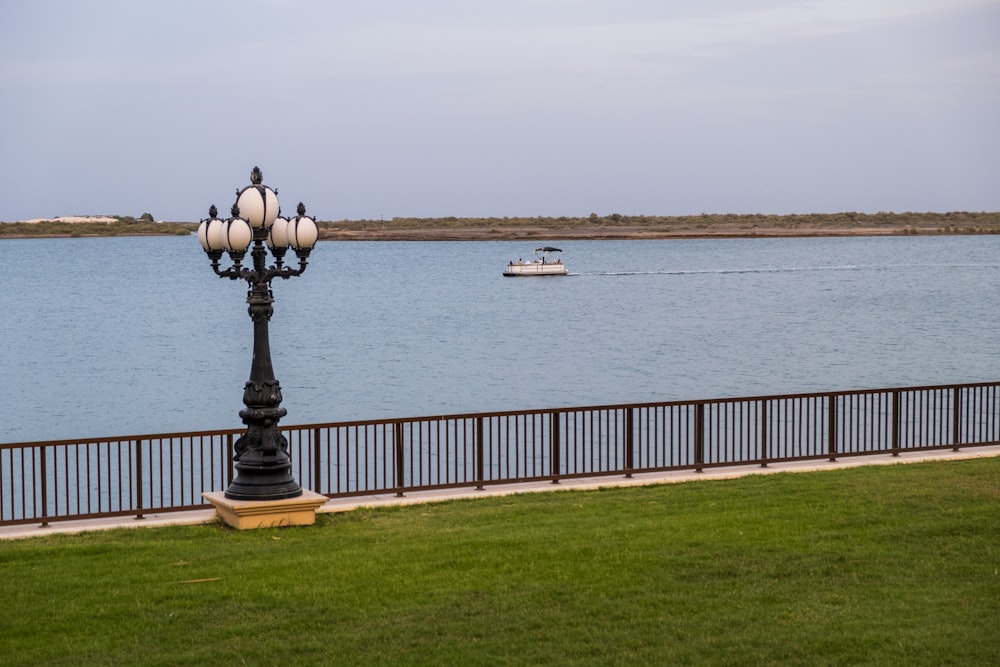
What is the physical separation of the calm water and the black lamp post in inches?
1045

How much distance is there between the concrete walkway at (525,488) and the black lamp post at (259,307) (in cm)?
82

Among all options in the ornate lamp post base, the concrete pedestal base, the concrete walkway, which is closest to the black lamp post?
the ornate lamp post base

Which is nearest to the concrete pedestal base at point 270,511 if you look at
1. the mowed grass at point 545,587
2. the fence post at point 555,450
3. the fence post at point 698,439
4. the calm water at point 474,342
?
the mowed grass at point 545,587

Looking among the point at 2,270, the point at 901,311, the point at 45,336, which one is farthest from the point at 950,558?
the point at 2,270

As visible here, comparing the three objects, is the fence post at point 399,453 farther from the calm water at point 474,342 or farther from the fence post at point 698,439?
the calm water at point 474,342

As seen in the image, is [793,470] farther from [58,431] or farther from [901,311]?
[901,311]

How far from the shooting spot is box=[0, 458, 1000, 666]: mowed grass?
28.8 ft

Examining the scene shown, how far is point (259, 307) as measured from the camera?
14.1 meters

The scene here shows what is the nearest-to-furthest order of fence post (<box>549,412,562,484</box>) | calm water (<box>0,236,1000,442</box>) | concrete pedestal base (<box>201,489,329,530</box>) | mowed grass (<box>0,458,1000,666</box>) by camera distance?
mowed grass (<box>0,458,1000,666</box>)
concrete pedestal base (<box>201,489,329,530</box>)
fence post (<box>549,412,562,484</box>)
calm water (<box>0,236,1000,442</box>)

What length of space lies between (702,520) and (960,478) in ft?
12.6

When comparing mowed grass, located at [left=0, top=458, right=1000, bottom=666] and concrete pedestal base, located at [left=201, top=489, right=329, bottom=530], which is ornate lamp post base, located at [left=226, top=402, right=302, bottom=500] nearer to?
concrete pedestal base, located at [left=201, top=489, right=329, bottom=530]

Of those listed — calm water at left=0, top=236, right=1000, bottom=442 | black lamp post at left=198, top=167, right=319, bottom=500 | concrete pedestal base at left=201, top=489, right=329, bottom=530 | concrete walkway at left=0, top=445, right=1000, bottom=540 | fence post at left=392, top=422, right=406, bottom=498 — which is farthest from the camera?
calm water at left=0, top=236, right=1000, bottom=442

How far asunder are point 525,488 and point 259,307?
13.3 feet

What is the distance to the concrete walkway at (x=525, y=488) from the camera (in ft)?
46.6
